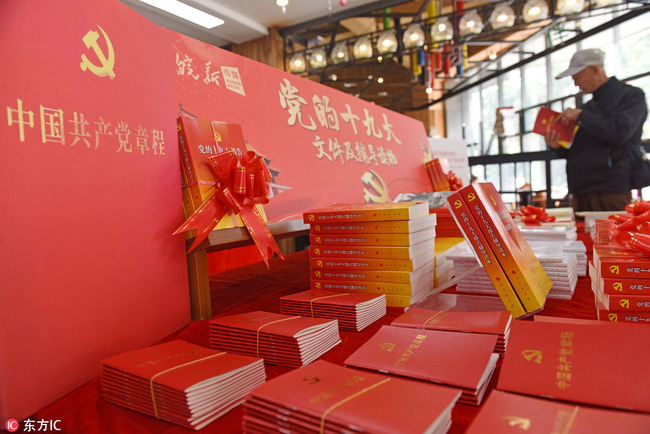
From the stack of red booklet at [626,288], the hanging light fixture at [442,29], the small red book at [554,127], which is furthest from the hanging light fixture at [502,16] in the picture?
the stack of red booklet at [626,288]

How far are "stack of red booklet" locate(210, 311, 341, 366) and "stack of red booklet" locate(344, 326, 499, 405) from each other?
10 cm

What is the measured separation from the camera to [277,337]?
757 mm

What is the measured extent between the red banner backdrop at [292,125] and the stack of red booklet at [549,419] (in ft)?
3.52

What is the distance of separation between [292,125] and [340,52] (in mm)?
5234

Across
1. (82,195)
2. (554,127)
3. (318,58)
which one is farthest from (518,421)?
(318,58)

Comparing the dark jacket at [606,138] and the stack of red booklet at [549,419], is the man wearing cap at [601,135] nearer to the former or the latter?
the dark jacket at [606,138]

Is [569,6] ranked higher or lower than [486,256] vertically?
higher

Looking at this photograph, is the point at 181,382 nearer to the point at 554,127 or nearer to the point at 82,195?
the point at 82,195

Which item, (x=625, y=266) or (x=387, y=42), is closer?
(x=625, y=266)

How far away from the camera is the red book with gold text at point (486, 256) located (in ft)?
3.23

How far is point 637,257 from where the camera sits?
34.9 inches

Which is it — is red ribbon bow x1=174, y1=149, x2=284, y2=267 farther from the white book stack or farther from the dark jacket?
the dark jacket

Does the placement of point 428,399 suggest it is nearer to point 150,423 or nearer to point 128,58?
point 150,423

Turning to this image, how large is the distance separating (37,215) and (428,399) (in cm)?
68
